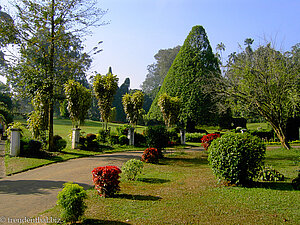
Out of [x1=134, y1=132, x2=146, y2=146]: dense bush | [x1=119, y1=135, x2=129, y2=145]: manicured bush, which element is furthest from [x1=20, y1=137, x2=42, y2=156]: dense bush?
[x1=134, y1=132, x2=146, y2=146]: dense bush

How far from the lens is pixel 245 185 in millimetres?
7266

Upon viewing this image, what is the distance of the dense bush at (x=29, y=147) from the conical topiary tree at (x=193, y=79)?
14968mm

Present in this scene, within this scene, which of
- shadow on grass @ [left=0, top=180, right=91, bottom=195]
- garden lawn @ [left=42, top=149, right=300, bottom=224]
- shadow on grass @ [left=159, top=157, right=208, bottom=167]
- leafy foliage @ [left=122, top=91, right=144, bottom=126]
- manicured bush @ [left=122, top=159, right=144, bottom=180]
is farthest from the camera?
leafy foliage @ [left=122, top=91, right=144, bottom=126]

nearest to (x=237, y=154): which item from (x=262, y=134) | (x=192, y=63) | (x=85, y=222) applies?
(x=85, y=222)

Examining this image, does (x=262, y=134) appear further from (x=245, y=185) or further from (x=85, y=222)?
(x=85, y=222)

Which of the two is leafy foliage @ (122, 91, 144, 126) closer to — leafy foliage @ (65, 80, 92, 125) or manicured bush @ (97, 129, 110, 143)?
manicured bush @ (97, 129, 110, 143)

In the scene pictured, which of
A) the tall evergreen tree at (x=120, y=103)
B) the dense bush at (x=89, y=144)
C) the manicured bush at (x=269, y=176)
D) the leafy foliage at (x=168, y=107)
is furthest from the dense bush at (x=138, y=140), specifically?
the tall evergreen tree at (x=120, y=103)

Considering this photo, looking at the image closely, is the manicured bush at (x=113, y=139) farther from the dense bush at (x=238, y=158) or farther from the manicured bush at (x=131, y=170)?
the dense bush at (x=238, y=158)

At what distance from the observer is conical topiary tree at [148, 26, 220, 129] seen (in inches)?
952

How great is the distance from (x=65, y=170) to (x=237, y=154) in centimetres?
630

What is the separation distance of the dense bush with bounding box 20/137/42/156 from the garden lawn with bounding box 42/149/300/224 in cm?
585

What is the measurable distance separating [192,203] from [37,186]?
4474 mm

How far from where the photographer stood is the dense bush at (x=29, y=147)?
11953mm

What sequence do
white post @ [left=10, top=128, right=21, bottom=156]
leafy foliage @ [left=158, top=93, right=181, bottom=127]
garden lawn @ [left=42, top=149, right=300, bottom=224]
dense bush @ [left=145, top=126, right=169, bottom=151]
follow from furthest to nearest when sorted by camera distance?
leafy foliage @ [left=158, top=93, right=181, bottom=127] < dense bush @ [left=145, top=126, right=169, bottom=151] < white post @ [left=10, top=128, right=21, bottom=156] < garden lawn @ [left=42, top=149, right=300, bottom=224]
